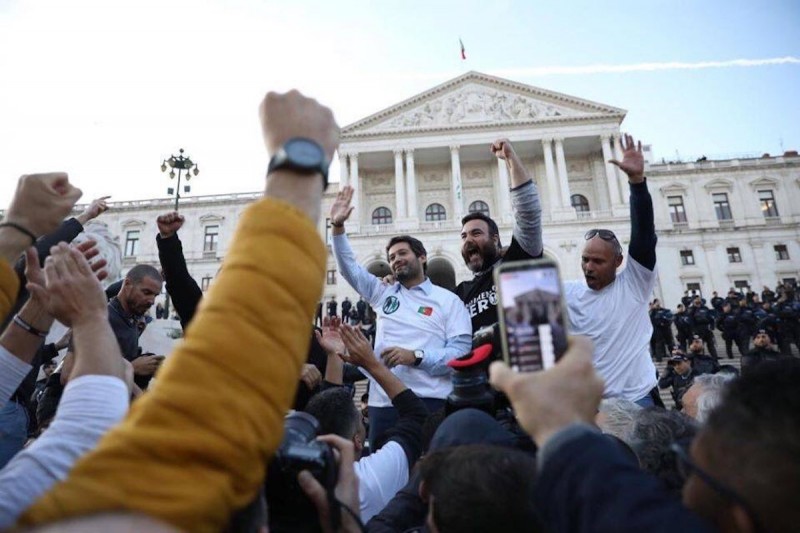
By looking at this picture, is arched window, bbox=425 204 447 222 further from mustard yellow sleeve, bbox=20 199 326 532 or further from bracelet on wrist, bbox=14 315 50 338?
mustard yellow sleeve, bbox=20 199 326 532

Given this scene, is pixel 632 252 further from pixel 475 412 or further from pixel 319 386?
pixel 319 386

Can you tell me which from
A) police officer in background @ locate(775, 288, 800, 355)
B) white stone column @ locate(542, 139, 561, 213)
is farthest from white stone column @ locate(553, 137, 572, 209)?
police officer in background @ locate(775, 288, 800, 355)

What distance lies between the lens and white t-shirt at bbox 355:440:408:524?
1.80 m

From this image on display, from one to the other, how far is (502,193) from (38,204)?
109 feet

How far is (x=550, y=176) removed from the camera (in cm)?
3275

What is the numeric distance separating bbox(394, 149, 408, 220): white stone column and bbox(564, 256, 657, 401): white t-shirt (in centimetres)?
2898

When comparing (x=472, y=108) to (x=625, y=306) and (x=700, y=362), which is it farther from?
(x=625, y=306)

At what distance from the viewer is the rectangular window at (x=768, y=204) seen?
3288 centimetres

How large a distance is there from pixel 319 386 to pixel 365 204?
Answer: 32767 mm

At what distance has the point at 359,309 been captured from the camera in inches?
873

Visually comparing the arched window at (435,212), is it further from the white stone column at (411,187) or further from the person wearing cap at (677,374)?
the person wearing cap at (677,374)

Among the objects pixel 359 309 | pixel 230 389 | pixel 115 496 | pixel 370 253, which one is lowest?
pixel 115 496

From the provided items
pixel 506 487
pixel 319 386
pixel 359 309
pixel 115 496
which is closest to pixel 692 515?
pixel 506 487

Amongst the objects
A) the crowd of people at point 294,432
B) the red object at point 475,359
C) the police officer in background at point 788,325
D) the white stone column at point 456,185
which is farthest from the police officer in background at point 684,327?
the white stone column at point 456,185
